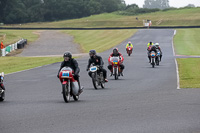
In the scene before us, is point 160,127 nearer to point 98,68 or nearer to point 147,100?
point 147,100

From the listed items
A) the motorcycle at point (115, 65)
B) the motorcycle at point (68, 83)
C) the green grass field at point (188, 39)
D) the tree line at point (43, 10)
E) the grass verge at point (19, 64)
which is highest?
the tree line at point (43, 10)

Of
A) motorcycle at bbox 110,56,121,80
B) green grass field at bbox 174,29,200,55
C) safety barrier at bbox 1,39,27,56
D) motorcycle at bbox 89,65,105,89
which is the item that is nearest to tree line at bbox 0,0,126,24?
green grass field at bbox 174,29,200,55

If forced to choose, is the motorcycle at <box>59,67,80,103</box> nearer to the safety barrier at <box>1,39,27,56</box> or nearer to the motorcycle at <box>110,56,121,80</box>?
the motorcycle at <box>110,56,121,80</box>

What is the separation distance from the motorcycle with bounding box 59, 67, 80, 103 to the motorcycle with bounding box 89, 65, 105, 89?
3.06 meters

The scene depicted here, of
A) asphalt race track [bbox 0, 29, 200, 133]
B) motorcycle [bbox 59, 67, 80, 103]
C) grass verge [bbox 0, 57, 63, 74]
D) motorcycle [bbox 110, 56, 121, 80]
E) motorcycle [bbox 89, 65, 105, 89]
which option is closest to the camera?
asphalt race track [bbox 0, 29, 200, 133]

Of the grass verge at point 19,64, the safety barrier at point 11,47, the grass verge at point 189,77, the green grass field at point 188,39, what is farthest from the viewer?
the green grass field at point 188,39

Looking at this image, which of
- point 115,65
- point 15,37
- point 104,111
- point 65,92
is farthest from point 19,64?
point 15,37

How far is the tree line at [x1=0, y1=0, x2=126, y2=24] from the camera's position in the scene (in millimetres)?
134500

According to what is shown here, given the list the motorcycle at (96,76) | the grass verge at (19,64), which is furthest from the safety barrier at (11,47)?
the motorcycle at (96,76)

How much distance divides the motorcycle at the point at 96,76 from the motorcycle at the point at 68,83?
3.06 meters

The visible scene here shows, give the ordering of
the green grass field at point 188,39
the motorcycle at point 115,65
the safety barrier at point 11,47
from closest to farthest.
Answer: the motorcycle at point 115,65
the safety barrier at point 11,47
the green grass field at point 188,39

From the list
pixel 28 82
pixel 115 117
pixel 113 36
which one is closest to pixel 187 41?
pixel 113 36

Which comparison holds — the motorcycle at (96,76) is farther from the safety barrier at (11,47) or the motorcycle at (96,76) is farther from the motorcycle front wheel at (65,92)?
the safety barrier at (11,47)

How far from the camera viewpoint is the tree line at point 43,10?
134m
